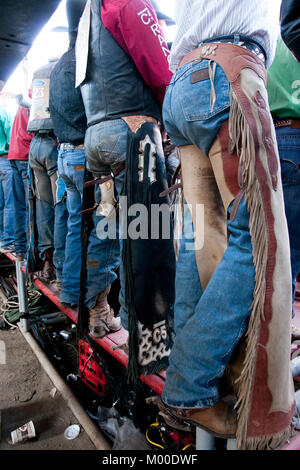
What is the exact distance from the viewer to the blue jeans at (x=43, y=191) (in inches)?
113

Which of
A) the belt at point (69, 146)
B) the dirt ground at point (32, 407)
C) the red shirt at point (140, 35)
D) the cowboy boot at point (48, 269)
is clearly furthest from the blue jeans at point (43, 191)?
the red shirt at point (140, 35)

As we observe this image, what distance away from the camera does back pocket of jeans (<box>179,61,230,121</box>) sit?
97 cm

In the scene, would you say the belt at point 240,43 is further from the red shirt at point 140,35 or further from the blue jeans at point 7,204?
the blue jeans at point 7,204

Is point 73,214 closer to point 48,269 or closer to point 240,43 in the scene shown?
point 48,269

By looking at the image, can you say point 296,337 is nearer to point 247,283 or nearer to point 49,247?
point 247,283

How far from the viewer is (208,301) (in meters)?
0.95

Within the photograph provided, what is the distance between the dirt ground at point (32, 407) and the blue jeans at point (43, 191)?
41.3 inches

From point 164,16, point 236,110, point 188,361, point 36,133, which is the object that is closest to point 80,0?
point 164,16

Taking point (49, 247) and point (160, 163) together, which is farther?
point (49, 247)

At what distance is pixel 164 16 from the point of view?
6.18ft

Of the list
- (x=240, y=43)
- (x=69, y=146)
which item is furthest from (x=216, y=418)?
(x=69, y=146)

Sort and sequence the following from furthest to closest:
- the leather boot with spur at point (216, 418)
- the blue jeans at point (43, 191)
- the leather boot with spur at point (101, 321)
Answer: the blue jeans at point (43, 191) < the leather boot with spur at point (101, 321) < the leather boot with spur at point (216, 418)

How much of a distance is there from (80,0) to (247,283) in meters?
2.07
